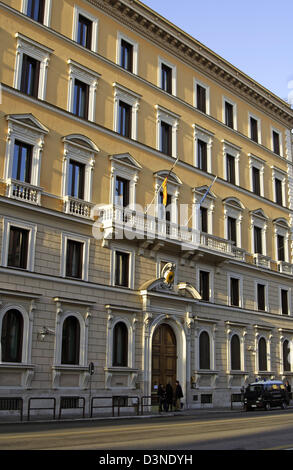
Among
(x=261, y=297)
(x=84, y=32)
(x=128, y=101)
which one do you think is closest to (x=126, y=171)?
(x=128, y=101)

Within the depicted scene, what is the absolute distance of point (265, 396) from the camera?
32062 millimetres

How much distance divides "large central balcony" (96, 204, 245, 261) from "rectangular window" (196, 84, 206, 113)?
32.1 feet

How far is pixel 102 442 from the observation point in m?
14.0

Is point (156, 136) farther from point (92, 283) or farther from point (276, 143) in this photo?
point (276, 143)

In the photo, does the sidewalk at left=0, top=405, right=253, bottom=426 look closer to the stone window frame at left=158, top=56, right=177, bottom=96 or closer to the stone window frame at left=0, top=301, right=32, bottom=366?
the stone window frame at left=0, top=301, right=32, bottom=366

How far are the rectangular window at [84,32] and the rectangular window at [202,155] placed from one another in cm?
1048

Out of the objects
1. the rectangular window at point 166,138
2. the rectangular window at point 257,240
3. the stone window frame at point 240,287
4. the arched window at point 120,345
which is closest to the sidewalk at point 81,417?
the arched window at point 120,345

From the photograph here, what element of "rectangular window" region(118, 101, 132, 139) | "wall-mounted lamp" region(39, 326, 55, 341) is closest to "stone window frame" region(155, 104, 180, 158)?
"rectangular window" region(118, 101, 132, 139)

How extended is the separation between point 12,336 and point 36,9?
1734 cm

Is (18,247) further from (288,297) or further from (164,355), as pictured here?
(288,297)

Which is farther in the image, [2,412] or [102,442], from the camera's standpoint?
[2,412]
